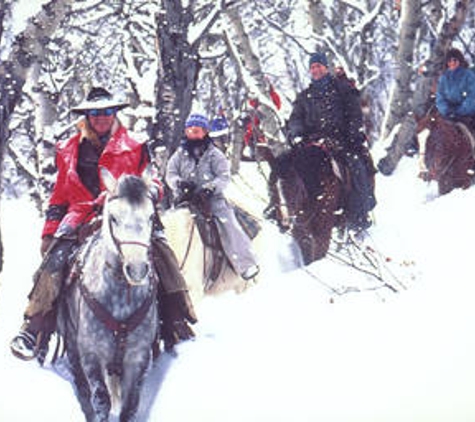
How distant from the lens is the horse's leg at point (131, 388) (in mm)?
4816

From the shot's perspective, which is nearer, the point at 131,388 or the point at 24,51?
the point at 131,388

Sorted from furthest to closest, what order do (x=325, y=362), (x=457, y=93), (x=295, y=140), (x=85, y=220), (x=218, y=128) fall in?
(x=457, y=93)
(x=218, y=128)
(x=295, y=140)
(x=85, y=220)
(x=325, y=362)

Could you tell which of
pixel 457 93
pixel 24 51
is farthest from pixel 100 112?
pixel 457 93

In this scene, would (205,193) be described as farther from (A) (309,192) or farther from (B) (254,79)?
(B) (254,79)

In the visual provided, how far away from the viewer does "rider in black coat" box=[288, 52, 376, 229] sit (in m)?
9.30

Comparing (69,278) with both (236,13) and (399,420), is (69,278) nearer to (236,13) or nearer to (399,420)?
(399,420)

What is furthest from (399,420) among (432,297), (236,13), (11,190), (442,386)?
(11,190)

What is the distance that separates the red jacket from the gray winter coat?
2.33m

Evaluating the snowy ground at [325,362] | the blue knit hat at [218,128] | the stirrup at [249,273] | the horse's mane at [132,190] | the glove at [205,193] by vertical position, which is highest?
the blue knit hat at [218,128]

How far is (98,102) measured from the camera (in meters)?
5.74

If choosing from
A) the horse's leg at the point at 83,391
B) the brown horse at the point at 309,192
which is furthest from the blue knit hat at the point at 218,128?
the horse's leg at the point at 83,391

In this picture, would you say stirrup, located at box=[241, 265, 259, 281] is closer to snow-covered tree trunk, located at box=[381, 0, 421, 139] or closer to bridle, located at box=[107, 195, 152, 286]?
bridle, located at box=[107, 195, 152, 286]

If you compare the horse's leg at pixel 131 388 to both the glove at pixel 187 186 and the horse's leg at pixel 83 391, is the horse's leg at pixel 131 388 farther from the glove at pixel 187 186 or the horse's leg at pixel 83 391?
the glove at pixel 187 186

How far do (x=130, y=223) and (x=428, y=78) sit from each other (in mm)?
9879
